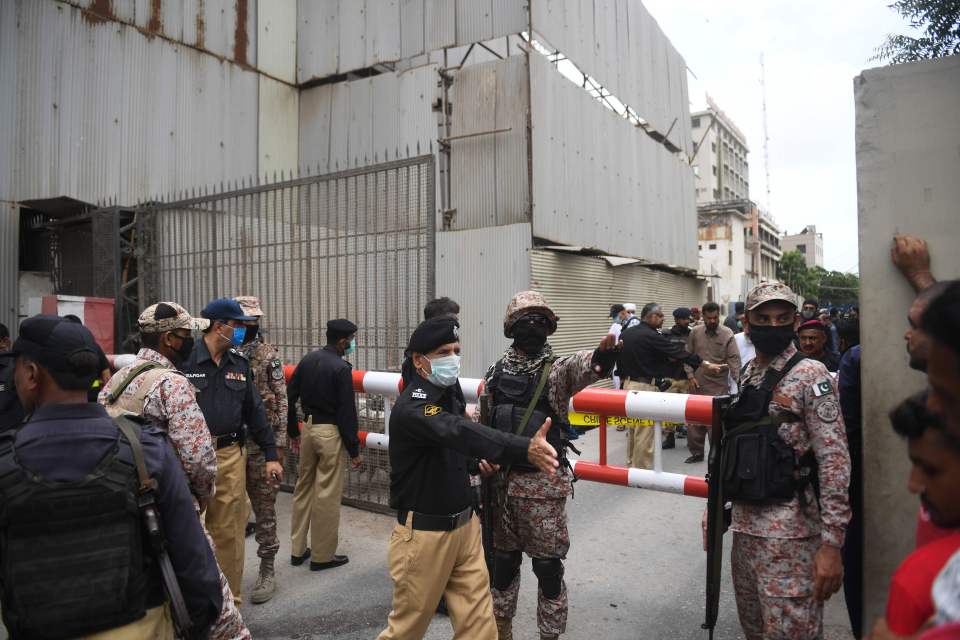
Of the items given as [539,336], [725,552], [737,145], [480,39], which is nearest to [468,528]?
[539,336]

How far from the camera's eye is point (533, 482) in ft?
10.6

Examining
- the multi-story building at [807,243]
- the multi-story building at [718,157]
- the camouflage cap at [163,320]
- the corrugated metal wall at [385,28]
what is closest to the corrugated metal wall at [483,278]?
the corrugated metal wall at [385,28]

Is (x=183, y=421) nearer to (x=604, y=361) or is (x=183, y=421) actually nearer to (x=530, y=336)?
(x=530, y=336)

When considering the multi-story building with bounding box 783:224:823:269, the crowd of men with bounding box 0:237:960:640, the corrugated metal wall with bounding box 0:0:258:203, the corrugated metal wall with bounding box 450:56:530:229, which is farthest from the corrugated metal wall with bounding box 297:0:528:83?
the multi-story building with bounding box 783:224:823:269

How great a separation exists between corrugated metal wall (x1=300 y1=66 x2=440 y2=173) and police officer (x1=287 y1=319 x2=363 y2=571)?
6.51m

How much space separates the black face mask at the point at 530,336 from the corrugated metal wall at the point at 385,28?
27.8ft

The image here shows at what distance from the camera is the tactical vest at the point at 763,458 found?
8.61ft

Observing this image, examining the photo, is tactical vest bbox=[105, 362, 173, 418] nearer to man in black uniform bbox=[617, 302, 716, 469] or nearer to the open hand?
the open hand

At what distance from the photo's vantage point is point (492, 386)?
3.42 metres

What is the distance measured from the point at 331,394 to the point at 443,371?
2297 mm

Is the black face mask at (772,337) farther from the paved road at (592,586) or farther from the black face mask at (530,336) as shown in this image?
the paved road at (592,586)

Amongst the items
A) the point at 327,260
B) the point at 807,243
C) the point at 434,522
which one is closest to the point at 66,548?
the point at 434,522

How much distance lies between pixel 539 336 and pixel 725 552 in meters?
2.93

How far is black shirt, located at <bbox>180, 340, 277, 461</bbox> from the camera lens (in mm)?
3928
